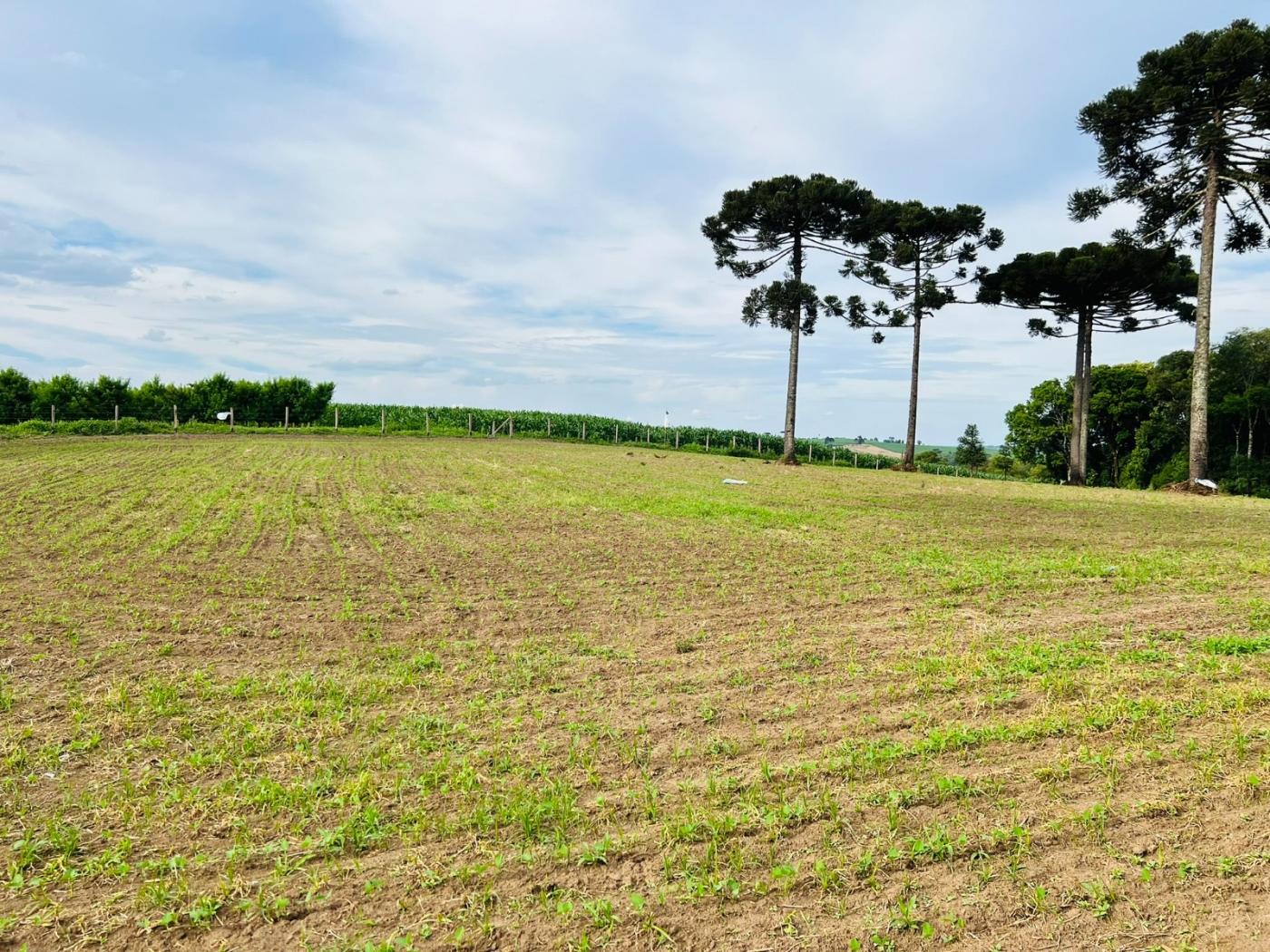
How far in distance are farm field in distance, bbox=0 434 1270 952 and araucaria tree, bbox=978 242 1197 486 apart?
22.3 m

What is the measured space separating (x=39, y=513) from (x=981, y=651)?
1254cm

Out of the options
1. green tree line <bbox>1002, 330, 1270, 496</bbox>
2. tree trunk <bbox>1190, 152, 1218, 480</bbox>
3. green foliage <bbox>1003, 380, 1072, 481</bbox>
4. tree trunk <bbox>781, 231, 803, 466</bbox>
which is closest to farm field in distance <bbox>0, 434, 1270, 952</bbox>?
tree trunk <bbox>1190, 152, 1218, 480</bbox>

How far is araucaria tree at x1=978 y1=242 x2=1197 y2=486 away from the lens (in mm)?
27203

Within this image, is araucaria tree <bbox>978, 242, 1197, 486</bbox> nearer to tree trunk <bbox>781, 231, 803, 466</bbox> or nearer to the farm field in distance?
tree trunk <bbox>781, 231, 803, 466</bbox>

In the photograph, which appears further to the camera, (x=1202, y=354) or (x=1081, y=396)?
(x=1081, y=396)

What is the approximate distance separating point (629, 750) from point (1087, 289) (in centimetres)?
3088

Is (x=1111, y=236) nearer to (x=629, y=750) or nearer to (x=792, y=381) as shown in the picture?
(x=792, y=381)

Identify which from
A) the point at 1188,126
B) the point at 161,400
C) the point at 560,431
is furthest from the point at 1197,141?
the point at 161,400

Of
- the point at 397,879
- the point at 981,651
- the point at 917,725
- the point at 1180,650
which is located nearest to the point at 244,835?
the point at 397,879

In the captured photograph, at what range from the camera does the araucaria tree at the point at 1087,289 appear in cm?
2720

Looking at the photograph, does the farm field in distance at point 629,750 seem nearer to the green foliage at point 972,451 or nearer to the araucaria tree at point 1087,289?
the araucaria tree at point 1087,289

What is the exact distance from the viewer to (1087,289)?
92.2 feet

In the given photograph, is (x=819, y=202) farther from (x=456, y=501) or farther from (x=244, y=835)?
(x=244, y=835)

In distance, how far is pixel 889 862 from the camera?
2.89 metres
